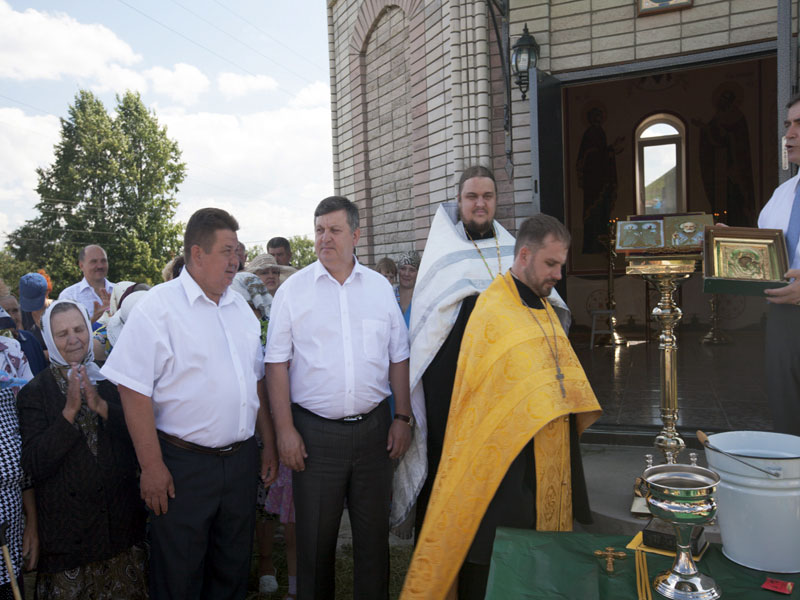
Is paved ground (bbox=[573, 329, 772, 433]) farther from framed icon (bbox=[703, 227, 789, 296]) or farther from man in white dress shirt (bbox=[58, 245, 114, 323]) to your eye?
man in white dress shirt (bbox=[58, 245, 114, 323])

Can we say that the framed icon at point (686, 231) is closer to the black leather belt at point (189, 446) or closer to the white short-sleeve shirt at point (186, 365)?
the white short-sleeve shirt at point (186, 365)

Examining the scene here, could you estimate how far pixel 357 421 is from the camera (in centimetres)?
283

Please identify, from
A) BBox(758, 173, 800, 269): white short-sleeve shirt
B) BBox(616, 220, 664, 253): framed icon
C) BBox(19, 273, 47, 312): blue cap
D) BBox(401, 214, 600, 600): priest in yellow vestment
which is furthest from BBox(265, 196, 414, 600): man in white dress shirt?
BBox(19, 273, 47, 312): blue cap

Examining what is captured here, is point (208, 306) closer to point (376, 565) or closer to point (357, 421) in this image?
point (357, 421)

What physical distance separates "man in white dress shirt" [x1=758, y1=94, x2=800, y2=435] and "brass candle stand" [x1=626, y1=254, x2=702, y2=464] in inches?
15.6

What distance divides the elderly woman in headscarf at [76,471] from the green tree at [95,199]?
2728cm

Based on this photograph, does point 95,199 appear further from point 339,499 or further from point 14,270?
point 339,499

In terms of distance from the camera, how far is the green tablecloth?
162 centimetres

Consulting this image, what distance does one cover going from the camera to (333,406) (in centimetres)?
280

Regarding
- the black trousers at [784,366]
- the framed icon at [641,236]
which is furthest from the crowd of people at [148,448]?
the black trousers at [784,366]

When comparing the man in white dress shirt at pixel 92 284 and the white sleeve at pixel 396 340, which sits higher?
the man in white dress shirt at pixel 92 284

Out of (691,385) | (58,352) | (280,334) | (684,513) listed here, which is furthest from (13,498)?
(691,385)

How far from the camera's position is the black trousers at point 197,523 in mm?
2559

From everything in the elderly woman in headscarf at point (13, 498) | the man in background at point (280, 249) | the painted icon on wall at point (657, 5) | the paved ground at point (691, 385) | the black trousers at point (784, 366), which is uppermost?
the painted icon on wall at point (657, 5)
